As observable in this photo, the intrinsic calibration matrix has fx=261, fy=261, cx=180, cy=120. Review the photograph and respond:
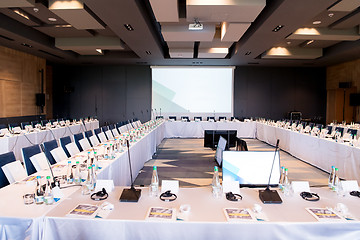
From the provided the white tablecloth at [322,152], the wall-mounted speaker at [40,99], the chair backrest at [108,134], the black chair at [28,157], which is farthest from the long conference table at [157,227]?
the wall-mounted speaker at [40,99]

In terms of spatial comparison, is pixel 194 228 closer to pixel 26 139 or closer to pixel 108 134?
pixel 108 134

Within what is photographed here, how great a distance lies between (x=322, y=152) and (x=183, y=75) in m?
8.72

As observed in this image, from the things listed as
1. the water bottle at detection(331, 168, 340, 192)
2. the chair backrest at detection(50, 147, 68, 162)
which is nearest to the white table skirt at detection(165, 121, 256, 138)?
the chair backrest at detection(50, 147, 68, 162)

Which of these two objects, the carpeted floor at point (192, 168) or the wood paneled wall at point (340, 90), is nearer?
the carpeted floor at point (192, 168)

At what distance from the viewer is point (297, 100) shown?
45.1ft

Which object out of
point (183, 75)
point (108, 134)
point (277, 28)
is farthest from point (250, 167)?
point (183, 75)

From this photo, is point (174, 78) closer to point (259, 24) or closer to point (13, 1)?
point (259, 24)

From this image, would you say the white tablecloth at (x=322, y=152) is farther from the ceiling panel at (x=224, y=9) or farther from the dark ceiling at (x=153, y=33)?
the ceiling panel at (x=224, y=9)

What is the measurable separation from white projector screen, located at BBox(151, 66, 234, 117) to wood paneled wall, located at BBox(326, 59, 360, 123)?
493cm

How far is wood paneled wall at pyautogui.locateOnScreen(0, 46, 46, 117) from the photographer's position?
31.0 ft

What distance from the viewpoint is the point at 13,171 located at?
2783 mm

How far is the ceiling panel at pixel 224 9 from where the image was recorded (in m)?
5.12

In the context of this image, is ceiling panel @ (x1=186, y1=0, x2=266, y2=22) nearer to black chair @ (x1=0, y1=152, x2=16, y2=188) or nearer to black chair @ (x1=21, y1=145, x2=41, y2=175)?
black chair @ (x1=21, y1=145, x2=41, y2=175)

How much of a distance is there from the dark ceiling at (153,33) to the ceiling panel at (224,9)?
420 millimetres
